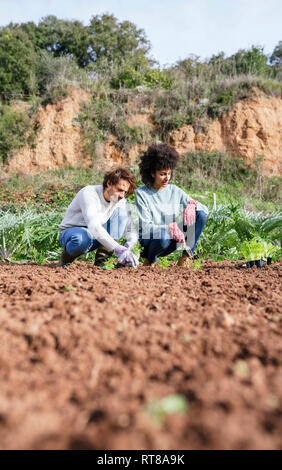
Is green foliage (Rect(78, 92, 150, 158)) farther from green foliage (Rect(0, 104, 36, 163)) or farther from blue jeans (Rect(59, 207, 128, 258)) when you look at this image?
blue jeans (Rect(59, 207, 128, 258))

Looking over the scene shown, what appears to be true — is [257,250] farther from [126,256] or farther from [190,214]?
[126,256]

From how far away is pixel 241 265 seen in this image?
3.06 m

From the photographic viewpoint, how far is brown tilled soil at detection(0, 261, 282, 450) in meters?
0.58

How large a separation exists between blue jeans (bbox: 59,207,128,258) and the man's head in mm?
253

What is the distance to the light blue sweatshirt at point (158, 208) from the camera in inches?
122

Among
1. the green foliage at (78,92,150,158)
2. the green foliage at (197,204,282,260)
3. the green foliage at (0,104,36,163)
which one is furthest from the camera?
the green foliage at (78,92,150,158)

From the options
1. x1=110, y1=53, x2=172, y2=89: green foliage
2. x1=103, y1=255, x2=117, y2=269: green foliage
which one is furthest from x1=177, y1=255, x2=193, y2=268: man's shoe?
x1=110, y1=53, x2=172, y2=89: green foliage

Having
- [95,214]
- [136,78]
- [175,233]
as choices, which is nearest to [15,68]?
Answer: [136,78]

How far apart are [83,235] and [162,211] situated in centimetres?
85

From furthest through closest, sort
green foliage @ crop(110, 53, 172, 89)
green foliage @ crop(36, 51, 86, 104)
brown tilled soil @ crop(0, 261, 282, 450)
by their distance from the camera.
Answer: green foliage @ crop(110, 53, 172, 89) < green foliage @ crop(36, 51, 86, 104) < brown tilled soil @ crop(0, 261, 282, 450)

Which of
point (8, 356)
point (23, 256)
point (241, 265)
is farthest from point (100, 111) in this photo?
point (8, 356)

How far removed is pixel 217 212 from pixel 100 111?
9.24 m

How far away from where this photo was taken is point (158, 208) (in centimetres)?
326

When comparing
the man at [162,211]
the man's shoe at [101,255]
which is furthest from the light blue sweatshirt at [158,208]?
the man's shoe at [101,255]
